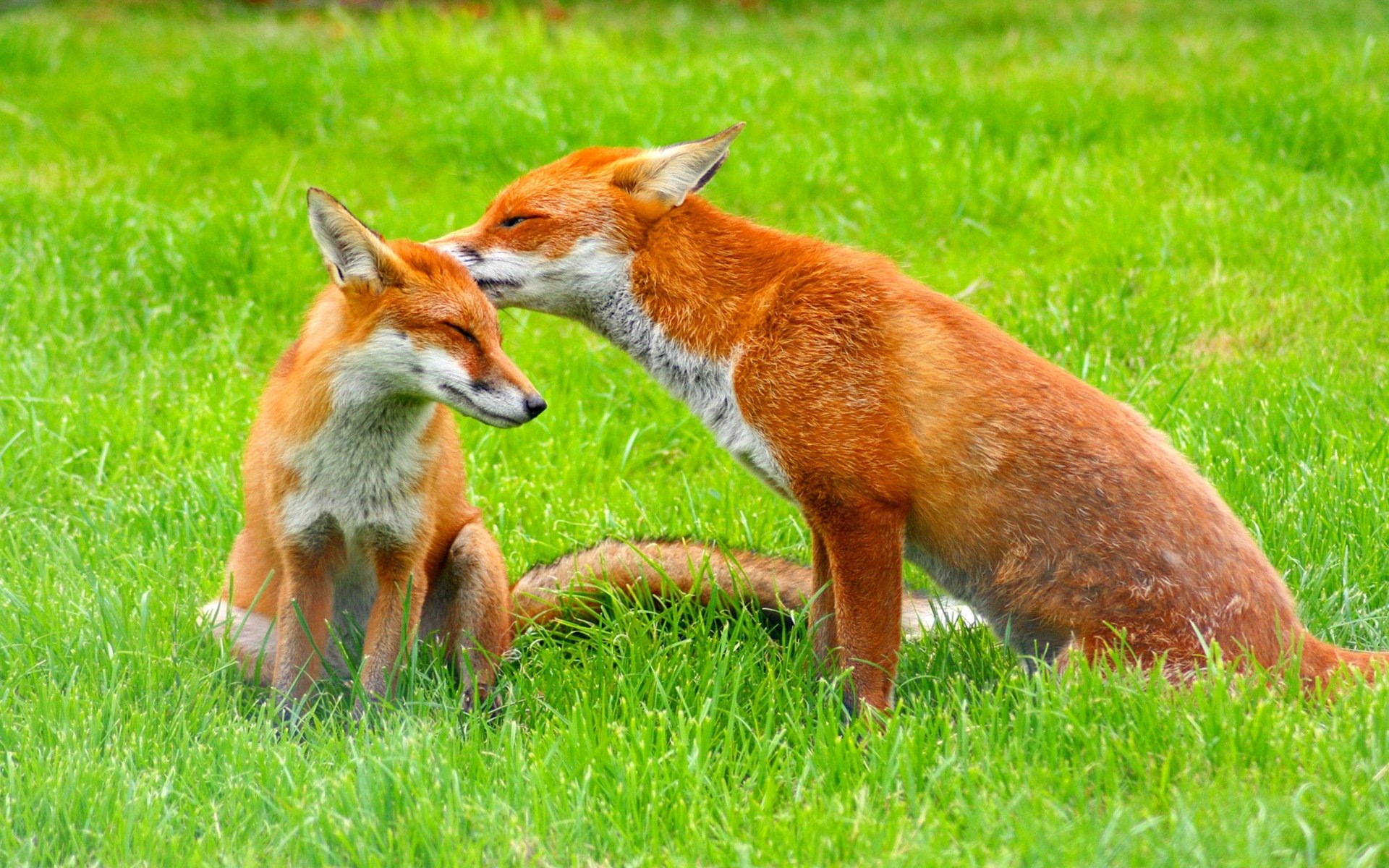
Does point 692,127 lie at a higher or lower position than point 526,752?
higher

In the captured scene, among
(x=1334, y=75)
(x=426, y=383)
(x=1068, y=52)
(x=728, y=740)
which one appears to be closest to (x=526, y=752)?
(x=728, y=740)

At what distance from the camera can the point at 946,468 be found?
3.88 meters

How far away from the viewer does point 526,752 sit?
12.4 feet

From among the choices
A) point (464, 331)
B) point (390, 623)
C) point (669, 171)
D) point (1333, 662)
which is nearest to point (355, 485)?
point (390, 623)

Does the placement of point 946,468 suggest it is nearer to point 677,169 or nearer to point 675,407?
point 677,169

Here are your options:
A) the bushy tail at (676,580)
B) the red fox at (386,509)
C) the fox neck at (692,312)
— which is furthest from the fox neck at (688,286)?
the bushy tail at (676,580)

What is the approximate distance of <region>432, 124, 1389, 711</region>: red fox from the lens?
379 cm

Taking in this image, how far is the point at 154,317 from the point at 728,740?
15.2ft

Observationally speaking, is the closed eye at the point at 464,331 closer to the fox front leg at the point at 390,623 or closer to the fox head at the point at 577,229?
the fox head at the point at 577,229

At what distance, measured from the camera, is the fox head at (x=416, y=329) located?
3.87 metres

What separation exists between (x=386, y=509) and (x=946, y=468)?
5.69 feet

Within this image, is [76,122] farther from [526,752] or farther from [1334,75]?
[1334,75]

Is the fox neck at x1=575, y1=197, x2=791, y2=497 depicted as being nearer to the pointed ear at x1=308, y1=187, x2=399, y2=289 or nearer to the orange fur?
the orange fur

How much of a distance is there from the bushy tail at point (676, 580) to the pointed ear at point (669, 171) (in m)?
1.22
